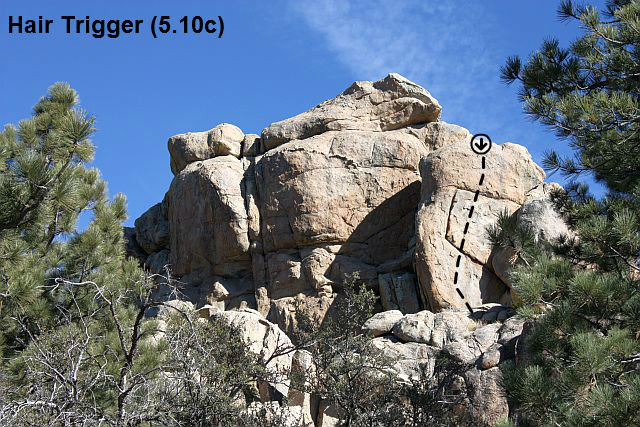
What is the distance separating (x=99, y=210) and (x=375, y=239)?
12.0 metres

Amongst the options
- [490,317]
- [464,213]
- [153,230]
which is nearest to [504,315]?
[490,317]

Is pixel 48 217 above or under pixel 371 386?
above

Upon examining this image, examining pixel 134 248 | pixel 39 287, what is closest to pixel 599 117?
pixel 39 287

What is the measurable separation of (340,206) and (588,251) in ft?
48.9

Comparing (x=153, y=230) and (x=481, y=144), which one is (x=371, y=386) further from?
(x=153, y=230)

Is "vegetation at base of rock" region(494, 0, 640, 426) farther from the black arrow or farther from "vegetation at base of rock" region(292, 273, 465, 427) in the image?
the black arrow

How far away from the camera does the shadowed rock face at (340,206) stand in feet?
74.2

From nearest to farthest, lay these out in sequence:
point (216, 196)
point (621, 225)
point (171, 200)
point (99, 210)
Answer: point (621, 225) < point (99, 210) < point (216, 196) < point (171, 200)

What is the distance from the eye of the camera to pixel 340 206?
25.3 metres

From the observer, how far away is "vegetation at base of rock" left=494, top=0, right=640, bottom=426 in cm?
905

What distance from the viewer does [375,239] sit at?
2514 centimetres

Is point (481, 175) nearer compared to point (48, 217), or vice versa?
point (48, 217)

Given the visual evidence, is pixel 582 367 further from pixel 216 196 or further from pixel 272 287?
pixel 216 196

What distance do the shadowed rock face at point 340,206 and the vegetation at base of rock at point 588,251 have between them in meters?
9.40
